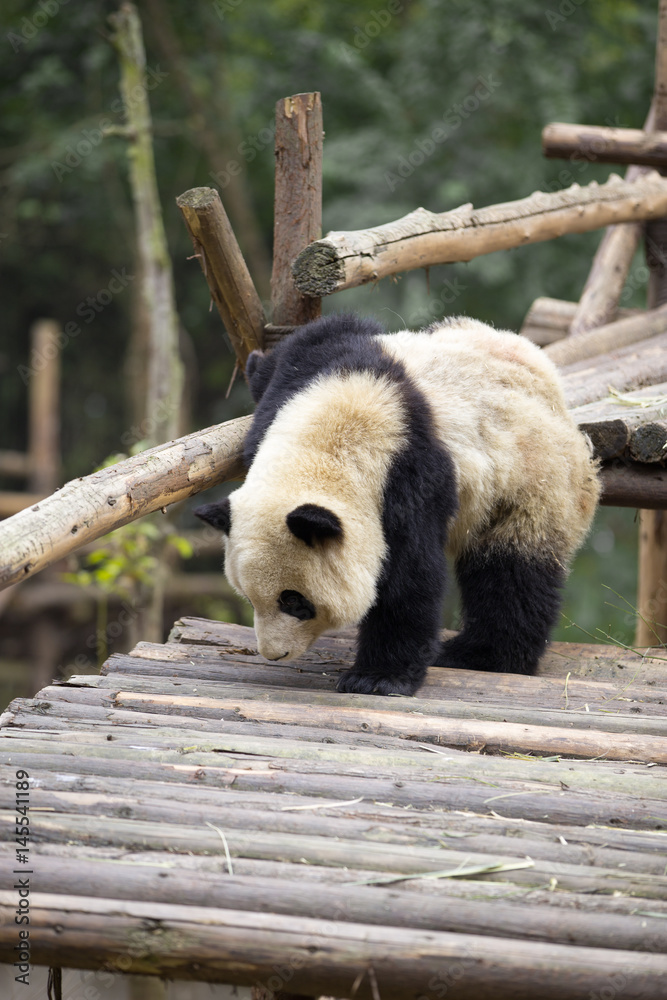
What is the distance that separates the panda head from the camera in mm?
2812

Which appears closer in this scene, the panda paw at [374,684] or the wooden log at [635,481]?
the panda paw at [374,684]

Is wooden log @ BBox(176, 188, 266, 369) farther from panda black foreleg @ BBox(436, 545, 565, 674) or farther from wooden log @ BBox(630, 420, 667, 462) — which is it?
wooden log @ BBox(630, 420, 667, 462)

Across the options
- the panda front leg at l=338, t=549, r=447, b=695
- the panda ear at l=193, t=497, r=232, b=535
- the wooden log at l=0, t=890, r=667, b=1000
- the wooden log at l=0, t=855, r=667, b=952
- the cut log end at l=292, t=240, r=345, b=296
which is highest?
the cut log end at l=292, t=240, r=345, b=296

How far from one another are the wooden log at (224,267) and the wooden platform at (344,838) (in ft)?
5.00

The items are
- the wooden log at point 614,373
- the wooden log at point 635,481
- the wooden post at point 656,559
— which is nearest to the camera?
the wooden log at point 635,481

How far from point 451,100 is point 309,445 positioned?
25.7 feet

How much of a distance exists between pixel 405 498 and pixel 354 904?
1.34m

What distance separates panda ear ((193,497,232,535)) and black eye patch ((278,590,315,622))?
284 mm

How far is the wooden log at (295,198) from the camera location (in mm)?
3752

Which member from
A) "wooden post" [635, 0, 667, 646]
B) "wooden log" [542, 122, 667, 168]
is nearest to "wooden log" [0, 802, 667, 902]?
"wooden post" [635, 0, 667, 646]

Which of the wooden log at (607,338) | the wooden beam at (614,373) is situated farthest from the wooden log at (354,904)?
the wooden log at (607,338)

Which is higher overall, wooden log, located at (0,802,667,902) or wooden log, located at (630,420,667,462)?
wooden log, located at (630,420,667,462)

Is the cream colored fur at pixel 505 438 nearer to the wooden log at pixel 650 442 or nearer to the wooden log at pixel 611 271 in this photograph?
the wooden log at pixel 650 442

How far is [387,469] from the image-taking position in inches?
114
